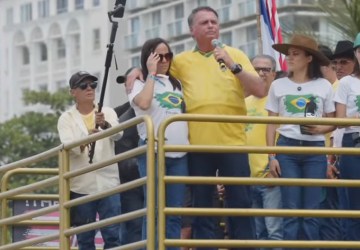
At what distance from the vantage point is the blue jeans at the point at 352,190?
43.0 feet

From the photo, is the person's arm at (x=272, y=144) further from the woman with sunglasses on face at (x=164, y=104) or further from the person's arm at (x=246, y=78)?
the woman with sunglasses on face at (x=164, y=104)

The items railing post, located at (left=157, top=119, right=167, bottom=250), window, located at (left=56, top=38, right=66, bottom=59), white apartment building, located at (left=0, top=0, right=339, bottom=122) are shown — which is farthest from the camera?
window, located at (left=56, top=38, right=66, bottom=59)

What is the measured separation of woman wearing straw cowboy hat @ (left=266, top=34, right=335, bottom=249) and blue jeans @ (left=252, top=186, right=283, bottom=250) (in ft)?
1.70

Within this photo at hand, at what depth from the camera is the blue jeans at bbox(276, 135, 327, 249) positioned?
517 inches

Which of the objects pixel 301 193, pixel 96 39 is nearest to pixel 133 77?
pixel 301 193

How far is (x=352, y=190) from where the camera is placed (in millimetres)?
13180

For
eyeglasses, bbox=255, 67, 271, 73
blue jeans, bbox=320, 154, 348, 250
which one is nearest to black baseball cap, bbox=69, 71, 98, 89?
eyeglasses, bbox=255, 67, 271, 73

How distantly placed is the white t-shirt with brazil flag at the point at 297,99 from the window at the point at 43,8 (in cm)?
10127

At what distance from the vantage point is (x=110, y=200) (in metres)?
14.3

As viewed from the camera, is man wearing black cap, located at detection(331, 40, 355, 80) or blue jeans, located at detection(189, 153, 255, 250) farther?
man wearing black cap, located at detection(331, 40, 355, 80)

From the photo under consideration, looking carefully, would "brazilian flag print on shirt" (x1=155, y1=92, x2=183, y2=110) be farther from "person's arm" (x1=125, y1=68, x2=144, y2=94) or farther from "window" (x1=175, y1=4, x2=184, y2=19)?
"window" (x1=175, y1=4, x2=184, y2=19)

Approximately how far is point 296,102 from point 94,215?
1.93 meters

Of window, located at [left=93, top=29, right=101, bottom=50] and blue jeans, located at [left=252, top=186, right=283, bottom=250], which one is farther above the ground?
window, located at [left=93, top=29, right=101, bottom=50]

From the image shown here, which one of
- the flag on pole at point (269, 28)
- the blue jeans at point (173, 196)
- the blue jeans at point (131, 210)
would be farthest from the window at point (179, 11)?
the blue jeans at point (173, 196)
